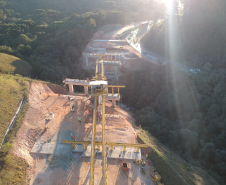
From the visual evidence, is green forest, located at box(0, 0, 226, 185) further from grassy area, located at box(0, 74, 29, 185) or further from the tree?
grassy area, located at box(0, 74, 29, 185)

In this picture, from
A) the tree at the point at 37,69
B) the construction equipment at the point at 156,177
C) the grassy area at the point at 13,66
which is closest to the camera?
the construction equipment at the point at 156,177

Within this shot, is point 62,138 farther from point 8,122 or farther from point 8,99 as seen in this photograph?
point 8,99

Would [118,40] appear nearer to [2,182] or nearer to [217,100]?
[217,100]

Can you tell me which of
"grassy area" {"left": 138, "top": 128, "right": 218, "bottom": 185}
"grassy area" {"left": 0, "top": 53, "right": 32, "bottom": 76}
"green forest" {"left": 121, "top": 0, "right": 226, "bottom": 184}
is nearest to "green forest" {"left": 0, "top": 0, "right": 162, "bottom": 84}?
"grassy area" {"left": 0, "top": 53, "right": 32, "bottom": 76}

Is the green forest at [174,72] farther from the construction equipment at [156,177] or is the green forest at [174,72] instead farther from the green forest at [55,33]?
the construction equipment at [156,177]

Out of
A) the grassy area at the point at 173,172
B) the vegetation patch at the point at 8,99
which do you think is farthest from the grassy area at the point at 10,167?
the grassy area at the point at 173,172

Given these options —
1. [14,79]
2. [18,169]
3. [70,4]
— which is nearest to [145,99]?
[14,79]
